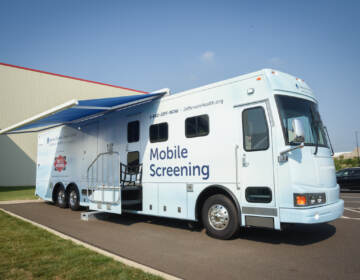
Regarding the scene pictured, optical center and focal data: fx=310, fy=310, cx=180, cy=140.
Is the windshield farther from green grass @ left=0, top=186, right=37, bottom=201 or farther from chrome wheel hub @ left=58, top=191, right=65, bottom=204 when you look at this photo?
green grass @ left=0, top=186, right=37, bottom=201

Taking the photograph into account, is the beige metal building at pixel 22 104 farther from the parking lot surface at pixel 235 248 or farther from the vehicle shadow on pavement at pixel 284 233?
the vehicle shadow on pavement at pixel 284 233

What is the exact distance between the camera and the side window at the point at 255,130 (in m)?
5.89

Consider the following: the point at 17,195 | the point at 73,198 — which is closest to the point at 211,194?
the point at 73,198

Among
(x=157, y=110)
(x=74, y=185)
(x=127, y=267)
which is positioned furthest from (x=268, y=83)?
(x=74, y=185)

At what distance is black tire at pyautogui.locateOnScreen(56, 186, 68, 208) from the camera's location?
38.9 feet

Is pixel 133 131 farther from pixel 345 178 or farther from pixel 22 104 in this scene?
pixel 22 104

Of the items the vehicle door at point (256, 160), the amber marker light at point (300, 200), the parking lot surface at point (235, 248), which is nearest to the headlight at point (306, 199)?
the amber marker light at point (300, 200)

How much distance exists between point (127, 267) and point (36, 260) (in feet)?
5.29

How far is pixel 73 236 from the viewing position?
6.95 m

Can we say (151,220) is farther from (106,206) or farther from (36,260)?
(36,260)

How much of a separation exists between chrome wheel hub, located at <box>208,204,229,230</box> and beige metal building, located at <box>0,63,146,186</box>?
25.1m

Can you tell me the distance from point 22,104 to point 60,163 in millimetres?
18023

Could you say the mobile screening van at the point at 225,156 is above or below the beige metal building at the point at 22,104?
below

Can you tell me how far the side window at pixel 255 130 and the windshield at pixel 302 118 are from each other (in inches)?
14.0
